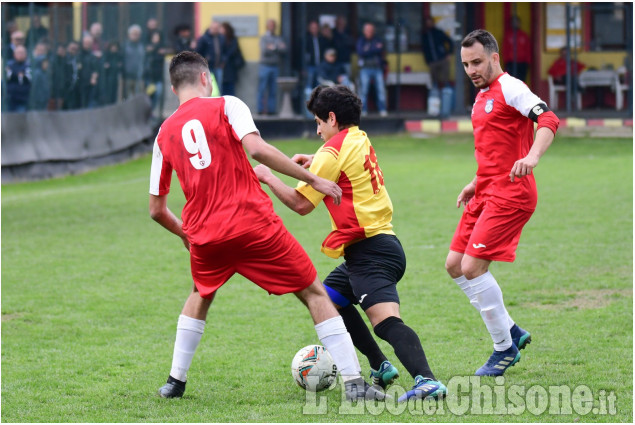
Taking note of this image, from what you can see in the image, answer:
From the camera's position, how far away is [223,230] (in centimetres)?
516

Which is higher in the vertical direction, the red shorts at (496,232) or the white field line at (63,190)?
the red shorts at (496,232)

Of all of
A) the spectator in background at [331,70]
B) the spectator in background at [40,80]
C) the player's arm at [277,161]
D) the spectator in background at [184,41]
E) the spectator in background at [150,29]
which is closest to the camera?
the player's arm at [277,161]

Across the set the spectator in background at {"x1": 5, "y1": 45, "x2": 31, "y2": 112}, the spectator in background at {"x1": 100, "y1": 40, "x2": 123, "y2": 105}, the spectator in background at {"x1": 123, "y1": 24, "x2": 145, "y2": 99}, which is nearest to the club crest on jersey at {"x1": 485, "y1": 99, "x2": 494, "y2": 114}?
the spectator in background at {"x1": 5, "y1": 45, "x2": 31, "y2": 112}

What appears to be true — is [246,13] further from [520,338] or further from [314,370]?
[314,370]

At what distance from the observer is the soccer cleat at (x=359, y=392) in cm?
529

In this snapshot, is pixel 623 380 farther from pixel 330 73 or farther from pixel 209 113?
pixel 330 73

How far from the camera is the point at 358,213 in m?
5.50

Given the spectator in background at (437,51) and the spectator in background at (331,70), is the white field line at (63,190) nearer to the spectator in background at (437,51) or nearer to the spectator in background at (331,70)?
the spectator in background at (331,70)

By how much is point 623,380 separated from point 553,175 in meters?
11.6

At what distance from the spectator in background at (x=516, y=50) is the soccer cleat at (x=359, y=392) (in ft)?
67.3

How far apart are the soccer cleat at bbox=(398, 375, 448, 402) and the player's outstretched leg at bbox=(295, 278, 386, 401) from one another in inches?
7.6

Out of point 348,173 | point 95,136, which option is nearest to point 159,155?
point 348,173

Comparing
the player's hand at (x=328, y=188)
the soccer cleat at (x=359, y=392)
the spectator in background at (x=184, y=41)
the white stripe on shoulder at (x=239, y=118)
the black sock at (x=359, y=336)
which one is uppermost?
the spectator in background at (x=184, y=41)

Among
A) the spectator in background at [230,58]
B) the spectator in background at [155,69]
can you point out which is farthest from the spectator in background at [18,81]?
the spectator in background at [230,58]
